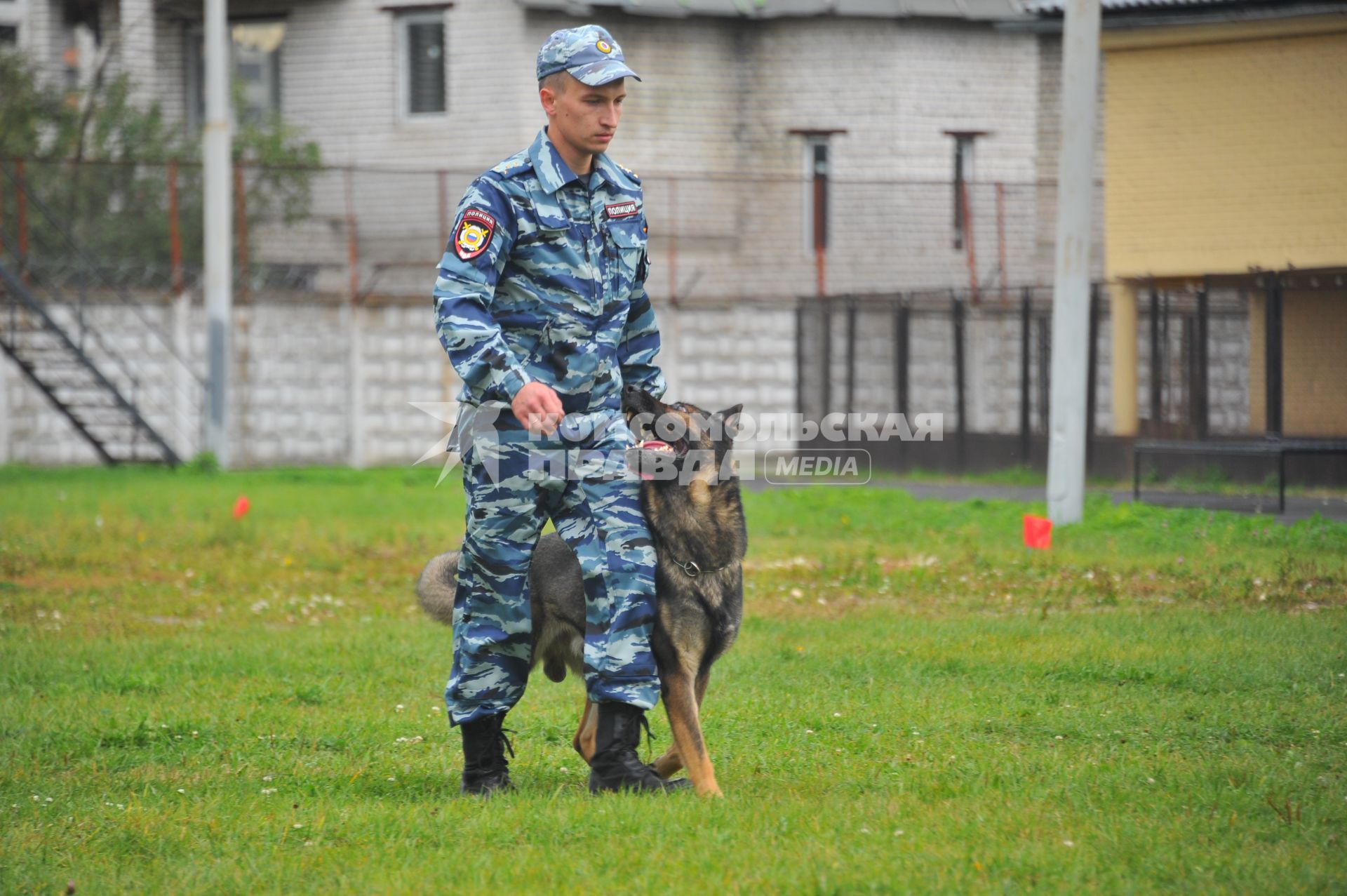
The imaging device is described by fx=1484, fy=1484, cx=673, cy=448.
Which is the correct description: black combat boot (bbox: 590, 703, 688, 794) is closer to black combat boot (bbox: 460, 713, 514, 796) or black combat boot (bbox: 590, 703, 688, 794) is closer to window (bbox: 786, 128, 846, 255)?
black combat boot (bbox: 460, 713, 514, 796)

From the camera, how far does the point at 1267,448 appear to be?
13.7m

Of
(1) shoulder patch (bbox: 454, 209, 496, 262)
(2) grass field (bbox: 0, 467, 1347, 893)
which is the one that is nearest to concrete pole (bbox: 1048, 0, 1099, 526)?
(2) grass field (bbox: 0, 467, 1347, 893)

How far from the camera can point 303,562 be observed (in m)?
11.6

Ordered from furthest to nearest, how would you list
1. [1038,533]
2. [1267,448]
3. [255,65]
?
[255,65]
[1267,448]
[1038,533]

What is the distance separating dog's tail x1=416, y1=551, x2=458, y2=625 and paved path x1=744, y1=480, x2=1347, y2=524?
8862mm

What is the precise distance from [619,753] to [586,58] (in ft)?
7.49

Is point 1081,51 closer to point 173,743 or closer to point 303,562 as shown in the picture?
point 303,562

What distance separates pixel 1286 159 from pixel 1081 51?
5.82 metres

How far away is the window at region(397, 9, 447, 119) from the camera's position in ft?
85.0

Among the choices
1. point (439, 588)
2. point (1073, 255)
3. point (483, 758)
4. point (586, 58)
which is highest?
point (1073, 255)

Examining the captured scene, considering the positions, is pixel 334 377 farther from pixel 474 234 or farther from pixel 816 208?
pixel 474 234

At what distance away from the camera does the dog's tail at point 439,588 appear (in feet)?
18.1

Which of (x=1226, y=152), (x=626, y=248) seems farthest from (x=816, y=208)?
(x=626, y=248)

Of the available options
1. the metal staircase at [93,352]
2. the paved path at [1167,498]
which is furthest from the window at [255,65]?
the paved path at [1167,498]
